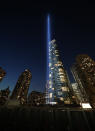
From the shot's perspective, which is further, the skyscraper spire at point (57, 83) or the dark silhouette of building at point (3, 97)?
the skyscraper spire at point (57, 83)

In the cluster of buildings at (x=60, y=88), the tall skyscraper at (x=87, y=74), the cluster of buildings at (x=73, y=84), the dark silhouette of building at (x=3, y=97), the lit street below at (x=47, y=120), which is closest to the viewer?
the lit street below at (x=47, y=120)

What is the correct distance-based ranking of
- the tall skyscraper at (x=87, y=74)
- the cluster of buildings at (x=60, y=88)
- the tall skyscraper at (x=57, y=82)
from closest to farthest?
the tall skyscraper at (x=87, y=74) → the cluster of buildings at (x=60, y=88) → the tall skyscraper at (x=57, y=82)

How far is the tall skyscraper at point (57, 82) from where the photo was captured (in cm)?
4850

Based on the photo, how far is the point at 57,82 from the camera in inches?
2283

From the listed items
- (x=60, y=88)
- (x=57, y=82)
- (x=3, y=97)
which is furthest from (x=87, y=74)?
(x=57, y=82)

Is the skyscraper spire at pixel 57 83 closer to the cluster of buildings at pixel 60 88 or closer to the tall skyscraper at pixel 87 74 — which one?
the cluster of buildings at pixel 60 88

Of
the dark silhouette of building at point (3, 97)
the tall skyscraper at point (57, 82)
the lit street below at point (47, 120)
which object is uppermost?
the tall skyscraper at point (57, 82)

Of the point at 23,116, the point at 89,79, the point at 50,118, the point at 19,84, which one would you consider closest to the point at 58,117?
the point at 50,118

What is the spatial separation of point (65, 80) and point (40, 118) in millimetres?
50351

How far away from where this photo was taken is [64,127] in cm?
490

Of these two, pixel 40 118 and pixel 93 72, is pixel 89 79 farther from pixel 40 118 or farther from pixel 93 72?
pixel 40 118

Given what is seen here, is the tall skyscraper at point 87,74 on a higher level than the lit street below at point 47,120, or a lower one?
higher

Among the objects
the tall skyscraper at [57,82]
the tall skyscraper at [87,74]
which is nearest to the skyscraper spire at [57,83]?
the tall skyscraper at [57,82]

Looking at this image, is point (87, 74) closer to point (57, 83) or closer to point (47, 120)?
point (47, 120)
